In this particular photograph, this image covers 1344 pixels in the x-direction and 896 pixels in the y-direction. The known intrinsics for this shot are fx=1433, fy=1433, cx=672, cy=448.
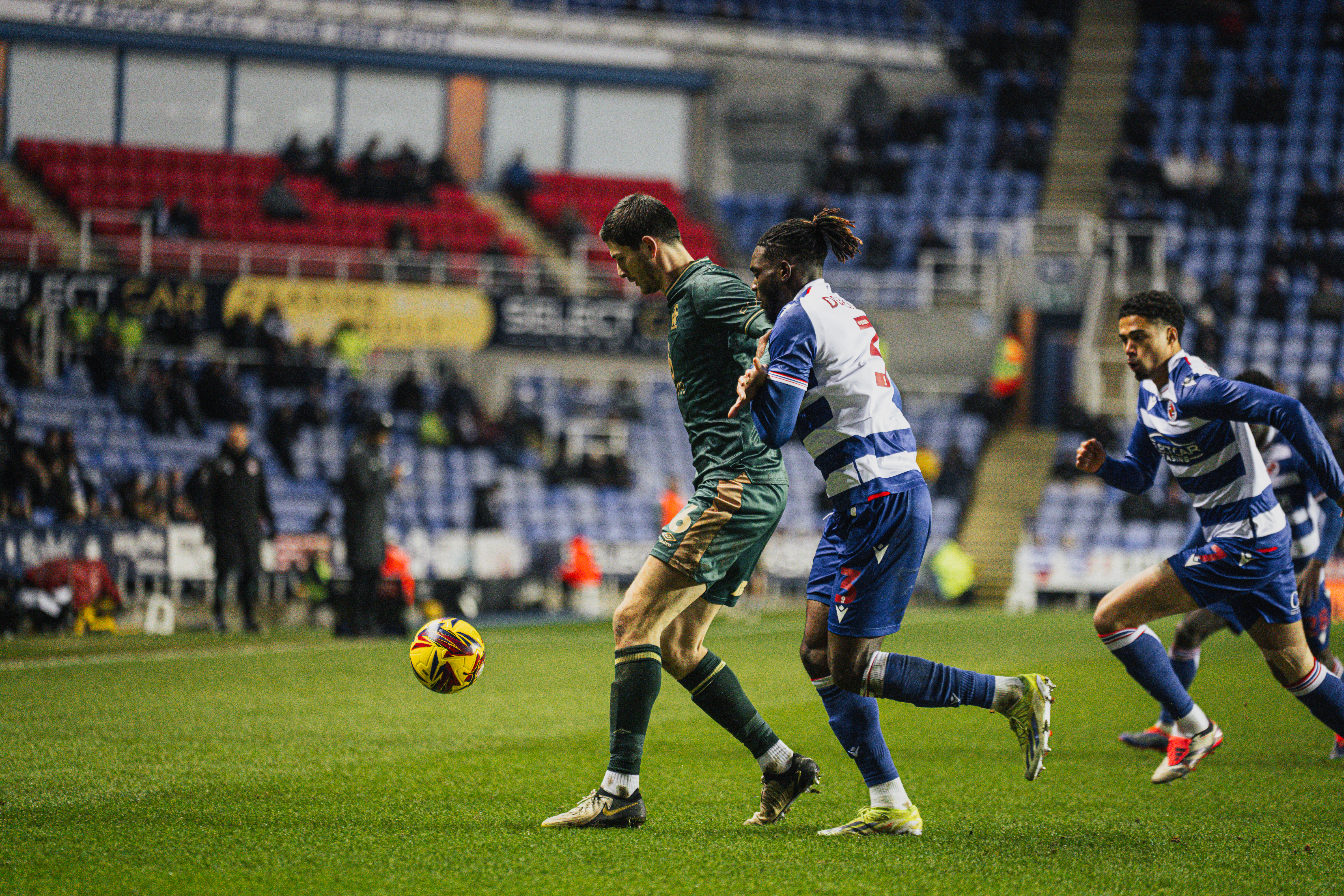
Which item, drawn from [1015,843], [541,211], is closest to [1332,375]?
[541,211]

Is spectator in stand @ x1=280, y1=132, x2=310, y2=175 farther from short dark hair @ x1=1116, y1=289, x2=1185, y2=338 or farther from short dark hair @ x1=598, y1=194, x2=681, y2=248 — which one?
short dark hair @ x1=598, y1=194, x2=681, y2=248

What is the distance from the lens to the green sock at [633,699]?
5324mm

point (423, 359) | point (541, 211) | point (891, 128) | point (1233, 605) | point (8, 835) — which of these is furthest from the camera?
point (891, 128)

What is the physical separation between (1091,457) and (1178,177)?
82.4 feet

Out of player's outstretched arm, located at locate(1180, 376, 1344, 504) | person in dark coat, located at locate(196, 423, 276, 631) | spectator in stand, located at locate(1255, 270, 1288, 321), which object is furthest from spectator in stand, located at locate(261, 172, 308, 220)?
player's outstretched arm, located at locate(1180, 376, 1344, 504)

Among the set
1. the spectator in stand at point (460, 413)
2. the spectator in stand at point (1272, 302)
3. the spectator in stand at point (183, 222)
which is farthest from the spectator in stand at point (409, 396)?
the spectator in stand at point (1272, 302)

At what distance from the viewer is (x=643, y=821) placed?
17.6ft

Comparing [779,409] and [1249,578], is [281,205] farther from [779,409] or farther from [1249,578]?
[779,409]

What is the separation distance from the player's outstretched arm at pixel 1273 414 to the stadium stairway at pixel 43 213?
834 inches

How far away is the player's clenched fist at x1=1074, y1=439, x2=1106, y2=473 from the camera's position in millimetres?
6312

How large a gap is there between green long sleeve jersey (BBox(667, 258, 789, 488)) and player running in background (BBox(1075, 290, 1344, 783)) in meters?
1.66

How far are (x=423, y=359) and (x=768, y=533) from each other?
66.2ft

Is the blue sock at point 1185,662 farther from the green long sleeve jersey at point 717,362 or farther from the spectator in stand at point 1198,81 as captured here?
the spectator in stand at point 1198,81

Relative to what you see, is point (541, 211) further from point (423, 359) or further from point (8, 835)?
point (8, 835)
